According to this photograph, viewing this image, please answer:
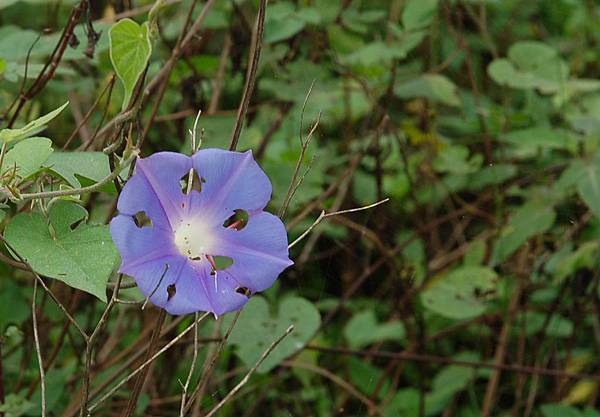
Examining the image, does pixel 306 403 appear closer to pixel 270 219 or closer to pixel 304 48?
pixel 304 48

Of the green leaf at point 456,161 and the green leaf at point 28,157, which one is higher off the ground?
the green leaf at point 28,157

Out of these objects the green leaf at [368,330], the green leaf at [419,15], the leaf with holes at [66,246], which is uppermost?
the leaf with holes at [66,246]

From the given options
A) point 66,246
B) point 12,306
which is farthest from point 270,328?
point 66,246

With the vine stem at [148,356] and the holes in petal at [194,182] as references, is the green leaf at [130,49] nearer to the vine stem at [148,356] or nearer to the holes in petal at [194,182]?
the holes in petal at [194,182]

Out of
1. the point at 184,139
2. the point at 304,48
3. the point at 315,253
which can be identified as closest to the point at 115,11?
the point at 184,139

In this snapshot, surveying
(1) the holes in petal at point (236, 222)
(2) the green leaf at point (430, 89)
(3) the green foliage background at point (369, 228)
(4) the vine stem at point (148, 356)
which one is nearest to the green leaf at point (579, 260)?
(3) the green foliage background at point (369, 228)
